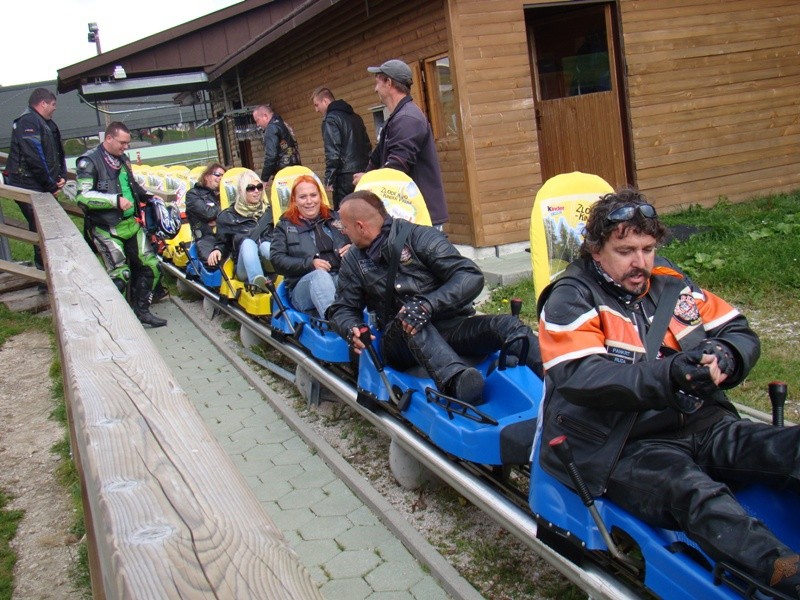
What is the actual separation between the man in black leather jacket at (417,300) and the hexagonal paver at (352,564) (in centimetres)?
87

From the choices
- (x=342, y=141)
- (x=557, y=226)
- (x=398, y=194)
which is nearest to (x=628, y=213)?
(x=557, y=226)

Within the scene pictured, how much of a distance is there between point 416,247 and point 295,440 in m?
1.65

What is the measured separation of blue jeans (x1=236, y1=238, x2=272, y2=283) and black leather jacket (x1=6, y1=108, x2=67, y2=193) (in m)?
3.00

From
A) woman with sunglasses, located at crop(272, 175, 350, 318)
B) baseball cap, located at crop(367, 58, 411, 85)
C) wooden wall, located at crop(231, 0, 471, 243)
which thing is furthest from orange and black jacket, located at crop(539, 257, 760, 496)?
wooden wall, located at crop(231, 0, 471, 243)

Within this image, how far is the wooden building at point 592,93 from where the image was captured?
910 centimetres

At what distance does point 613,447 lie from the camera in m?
2.60

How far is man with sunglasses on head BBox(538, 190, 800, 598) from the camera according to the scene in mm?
2330

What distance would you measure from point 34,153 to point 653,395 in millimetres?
8269

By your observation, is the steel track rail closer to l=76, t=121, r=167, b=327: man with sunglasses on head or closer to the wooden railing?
the wooden railing

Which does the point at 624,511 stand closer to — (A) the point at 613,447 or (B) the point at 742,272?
(A) the point at 613,447

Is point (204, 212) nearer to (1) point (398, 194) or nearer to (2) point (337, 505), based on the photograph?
(1) point (398, 194)

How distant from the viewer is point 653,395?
2.41 m

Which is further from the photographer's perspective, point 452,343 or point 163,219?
point 163,219

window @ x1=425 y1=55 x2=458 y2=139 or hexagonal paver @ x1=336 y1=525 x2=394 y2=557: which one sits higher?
window @ x1=425 y1=55 x2=458 y2=139
